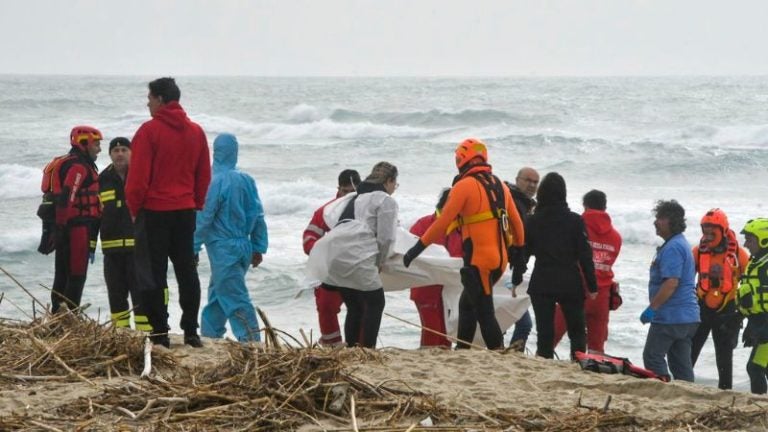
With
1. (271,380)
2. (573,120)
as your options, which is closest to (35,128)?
(573,120)

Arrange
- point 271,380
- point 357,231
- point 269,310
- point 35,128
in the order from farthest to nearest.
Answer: point 35,128
point 269,310
point 357,231
point 271,380

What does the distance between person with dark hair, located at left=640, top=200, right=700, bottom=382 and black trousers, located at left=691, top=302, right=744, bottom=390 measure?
328 mm

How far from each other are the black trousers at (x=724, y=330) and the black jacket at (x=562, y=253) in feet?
4.50

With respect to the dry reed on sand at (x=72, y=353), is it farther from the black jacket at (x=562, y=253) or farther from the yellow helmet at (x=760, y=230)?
the yellow helmet at (x=760, y=230)

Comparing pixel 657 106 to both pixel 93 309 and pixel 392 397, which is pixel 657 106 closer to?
pixel 93 309

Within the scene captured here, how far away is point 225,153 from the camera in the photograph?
8594 mm

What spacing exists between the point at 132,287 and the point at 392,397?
3463mm

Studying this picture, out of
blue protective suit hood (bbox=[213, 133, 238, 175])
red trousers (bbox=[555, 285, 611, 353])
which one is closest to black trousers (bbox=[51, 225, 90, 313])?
blue protective suit hood (bbox=[213, 133, 238, 175])

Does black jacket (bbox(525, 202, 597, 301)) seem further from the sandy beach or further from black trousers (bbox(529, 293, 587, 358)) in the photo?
the sandy beach

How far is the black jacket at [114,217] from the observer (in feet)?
26.9

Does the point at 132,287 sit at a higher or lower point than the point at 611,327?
higher

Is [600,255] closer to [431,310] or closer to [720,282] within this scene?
[720,282]

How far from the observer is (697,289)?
29.0 ft

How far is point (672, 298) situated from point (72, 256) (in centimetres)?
437
